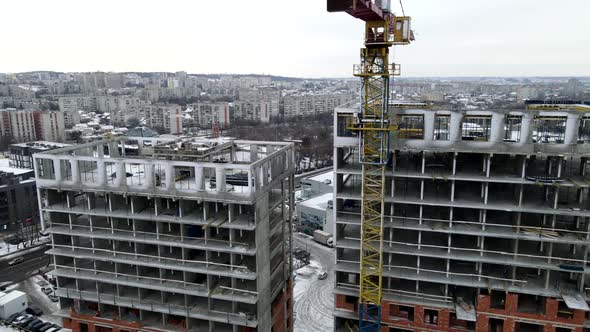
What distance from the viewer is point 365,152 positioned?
2698cm

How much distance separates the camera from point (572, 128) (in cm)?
2416

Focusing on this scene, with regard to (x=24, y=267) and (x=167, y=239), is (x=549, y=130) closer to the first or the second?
(x=167, y=239)

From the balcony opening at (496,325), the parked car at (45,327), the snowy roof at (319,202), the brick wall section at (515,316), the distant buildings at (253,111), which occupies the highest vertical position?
the distant buildings at (253,111)

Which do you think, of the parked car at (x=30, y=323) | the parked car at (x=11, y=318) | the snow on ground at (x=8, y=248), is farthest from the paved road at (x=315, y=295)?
the snow on ground at (x=8, y=248)

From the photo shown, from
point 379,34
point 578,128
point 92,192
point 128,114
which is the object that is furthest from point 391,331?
point 128,114

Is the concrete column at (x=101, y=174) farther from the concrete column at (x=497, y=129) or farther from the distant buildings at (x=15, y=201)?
the distant buildings at (x=15, y=201)

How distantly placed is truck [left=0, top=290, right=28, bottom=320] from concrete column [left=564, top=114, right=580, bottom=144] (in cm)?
5120

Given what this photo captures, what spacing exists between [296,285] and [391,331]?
23.6 metres

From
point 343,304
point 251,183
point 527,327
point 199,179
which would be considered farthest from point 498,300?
point 199,179

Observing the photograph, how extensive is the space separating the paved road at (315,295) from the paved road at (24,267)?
3487 cm

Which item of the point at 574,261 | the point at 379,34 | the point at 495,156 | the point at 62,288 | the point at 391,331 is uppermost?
the point at 379,34

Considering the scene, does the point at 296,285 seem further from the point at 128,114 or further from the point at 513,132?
the point at 128,114

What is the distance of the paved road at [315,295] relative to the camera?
4356 cm

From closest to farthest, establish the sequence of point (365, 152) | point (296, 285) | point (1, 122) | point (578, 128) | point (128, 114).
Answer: point (578, 128) < point (365, 152) < point (296, 285) < point (1, 122) < point (128, 114)
